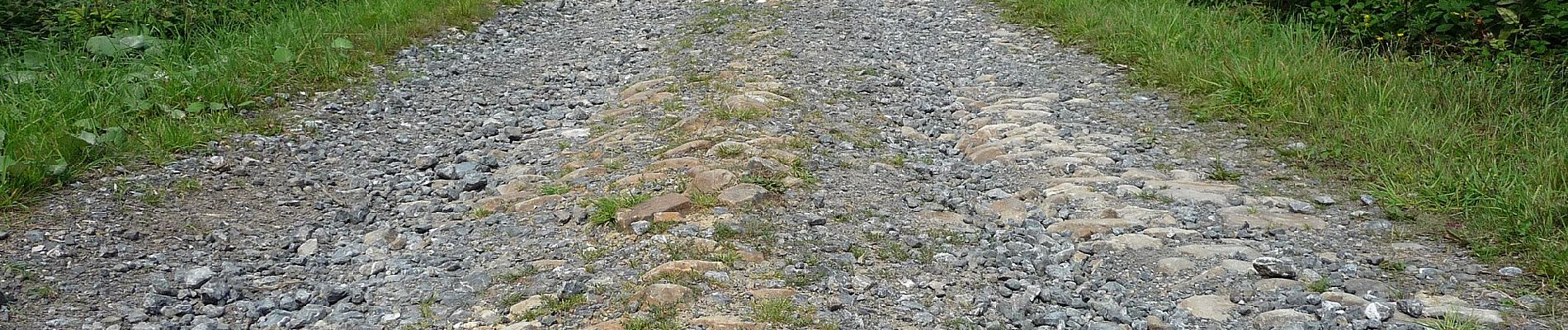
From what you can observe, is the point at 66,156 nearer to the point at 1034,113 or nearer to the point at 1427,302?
the point at 1034,113

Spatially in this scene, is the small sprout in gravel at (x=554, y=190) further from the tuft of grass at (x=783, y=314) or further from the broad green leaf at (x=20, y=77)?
the broad green leaf at (x=20, y=77)

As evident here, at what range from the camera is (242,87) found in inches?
222

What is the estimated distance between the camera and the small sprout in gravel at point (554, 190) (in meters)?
4.27

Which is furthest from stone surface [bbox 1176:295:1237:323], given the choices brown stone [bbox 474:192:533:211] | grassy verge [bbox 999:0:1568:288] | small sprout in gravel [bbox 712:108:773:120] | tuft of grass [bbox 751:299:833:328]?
small sprout in gravel [bbox 712:108:773:120]

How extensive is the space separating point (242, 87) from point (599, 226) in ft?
9.07

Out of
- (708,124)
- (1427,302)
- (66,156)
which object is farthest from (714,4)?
(1427,302)

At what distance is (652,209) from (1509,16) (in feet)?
14.8

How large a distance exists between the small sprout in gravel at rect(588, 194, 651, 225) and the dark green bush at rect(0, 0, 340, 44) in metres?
3.96

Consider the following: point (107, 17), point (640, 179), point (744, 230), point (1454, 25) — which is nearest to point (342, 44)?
point (107, 17)

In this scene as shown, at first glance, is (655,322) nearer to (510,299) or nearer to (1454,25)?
(510,299)

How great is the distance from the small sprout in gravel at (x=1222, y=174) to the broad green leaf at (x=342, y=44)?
187 inches

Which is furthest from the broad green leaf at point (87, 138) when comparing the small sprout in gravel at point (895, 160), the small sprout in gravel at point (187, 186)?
the small sprout in gravel at point (895, 160)

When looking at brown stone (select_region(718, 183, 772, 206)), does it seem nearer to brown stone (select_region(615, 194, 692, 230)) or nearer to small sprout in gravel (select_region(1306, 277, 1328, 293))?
brown stone (select_region(615, 194, 692, 230))

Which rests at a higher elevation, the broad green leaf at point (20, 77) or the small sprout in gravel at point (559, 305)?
the small sprout in gravel at point (559, 305)
